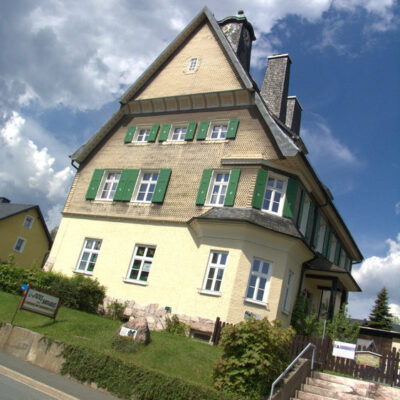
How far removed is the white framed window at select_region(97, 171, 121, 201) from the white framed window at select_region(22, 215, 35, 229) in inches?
859

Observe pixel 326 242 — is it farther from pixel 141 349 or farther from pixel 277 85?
pixel 141 349

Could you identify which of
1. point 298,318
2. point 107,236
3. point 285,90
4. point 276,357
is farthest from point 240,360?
point 285,90

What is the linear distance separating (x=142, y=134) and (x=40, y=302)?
39.4ft

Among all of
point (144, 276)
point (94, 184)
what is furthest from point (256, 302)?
point (94, 184)

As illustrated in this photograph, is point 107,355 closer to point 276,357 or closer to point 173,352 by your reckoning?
point 173,352

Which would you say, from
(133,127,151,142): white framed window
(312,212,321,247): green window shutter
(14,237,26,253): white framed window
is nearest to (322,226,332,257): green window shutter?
(312,212,321,247): green window shutter

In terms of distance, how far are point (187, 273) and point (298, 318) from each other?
525 cm

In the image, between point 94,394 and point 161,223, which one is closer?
point 94,394

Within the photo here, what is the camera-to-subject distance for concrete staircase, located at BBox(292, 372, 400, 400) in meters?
10.4

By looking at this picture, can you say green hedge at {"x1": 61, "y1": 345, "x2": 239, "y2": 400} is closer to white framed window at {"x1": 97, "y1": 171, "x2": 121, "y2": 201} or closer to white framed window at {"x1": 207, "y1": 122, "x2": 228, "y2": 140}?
white framed window at {"x1": 97, "y1": 171, "x2": 121, "y2": 201}

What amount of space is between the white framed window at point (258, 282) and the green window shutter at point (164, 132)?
28.0ft

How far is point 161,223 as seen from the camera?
19.2 metres

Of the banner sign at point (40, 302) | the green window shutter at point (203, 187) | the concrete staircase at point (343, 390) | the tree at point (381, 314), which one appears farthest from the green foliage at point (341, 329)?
the tree at point (381, 314)

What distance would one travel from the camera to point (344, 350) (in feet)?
40.3
